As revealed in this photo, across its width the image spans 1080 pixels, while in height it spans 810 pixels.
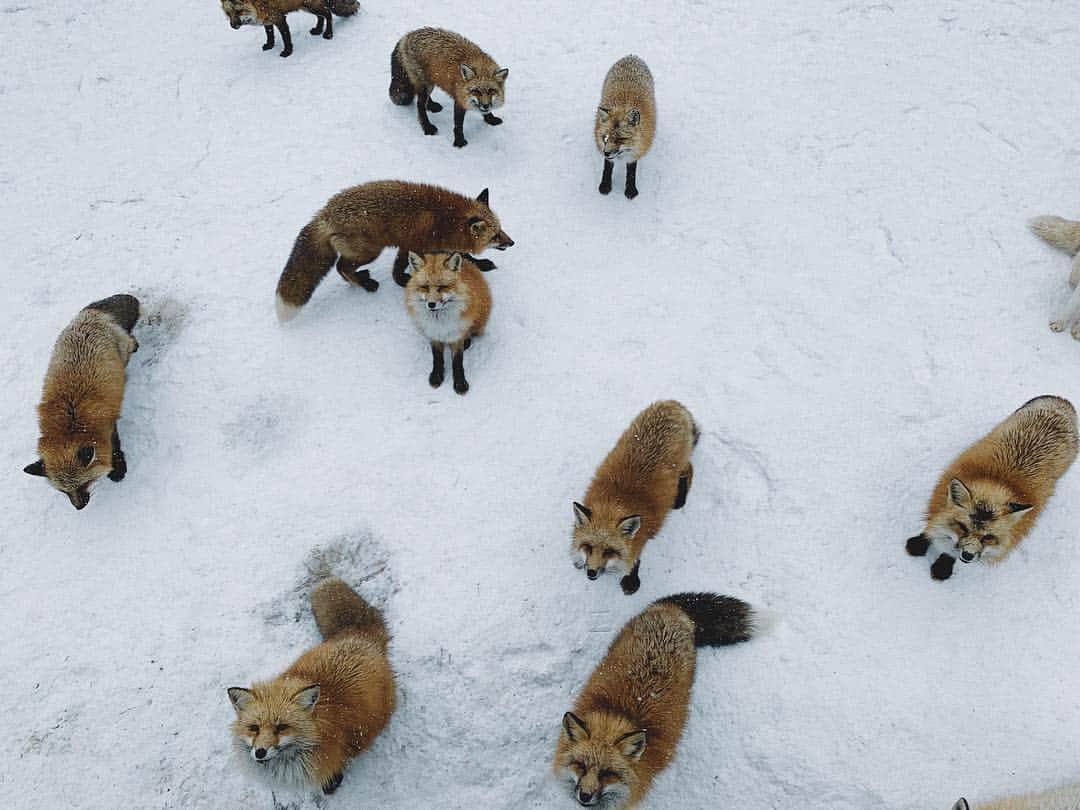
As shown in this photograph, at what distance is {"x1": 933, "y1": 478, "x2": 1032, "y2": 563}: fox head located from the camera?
15.8ft

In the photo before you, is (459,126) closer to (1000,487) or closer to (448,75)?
(448,75)

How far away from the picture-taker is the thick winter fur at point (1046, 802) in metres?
4.23

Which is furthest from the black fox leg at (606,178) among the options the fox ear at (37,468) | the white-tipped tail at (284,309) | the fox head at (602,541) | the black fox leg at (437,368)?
the fox ear at (37,468)

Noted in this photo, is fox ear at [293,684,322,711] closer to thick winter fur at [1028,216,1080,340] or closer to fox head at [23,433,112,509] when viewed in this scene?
fox head at [23,433,112,509]

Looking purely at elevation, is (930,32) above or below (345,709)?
above

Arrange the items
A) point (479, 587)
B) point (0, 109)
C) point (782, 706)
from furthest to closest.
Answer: point (0, 109)
point (479, 587)
point (782, 706)

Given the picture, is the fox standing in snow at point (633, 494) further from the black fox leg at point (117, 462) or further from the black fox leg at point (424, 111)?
the black fox leg at point (424, 111)

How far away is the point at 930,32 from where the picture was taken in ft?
29.2

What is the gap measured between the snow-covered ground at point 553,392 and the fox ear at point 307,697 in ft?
3.35

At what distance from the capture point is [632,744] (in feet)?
13.2

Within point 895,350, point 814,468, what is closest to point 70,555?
point 814,468

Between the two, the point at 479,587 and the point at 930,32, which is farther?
the point at 930,32

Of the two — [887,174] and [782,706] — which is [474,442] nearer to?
[782,706]

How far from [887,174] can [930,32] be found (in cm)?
276
